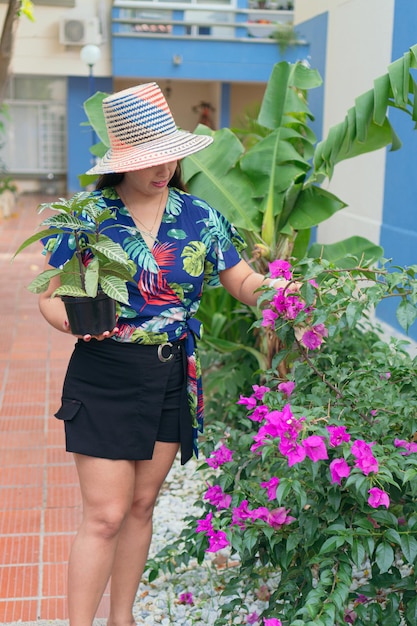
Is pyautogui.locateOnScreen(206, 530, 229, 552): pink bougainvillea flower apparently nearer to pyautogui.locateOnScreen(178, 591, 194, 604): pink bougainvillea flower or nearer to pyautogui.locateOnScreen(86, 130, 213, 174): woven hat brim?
pyautogui.locateOnScreen(178, 591, 194, 604): pink bougainvillea flower

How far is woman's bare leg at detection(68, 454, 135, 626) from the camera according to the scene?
2.89 m

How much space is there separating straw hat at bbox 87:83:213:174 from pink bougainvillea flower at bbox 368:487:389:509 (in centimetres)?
116

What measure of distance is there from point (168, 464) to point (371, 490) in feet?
2.81

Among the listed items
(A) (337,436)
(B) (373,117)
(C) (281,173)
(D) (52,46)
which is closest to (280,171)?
(C) (281,173)

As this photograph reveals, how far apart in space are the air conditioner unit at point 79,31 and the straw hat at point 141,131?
18.5 m

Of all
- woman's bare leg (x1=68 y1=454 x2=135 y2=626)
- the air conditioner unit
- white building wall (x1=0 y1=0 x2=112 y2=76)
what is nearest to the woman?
woman's bare leg (x1=68 y1=454 x2=135 y2=626)

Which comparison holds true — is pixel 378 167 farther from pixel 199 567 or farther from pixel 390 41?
pixel 199 567

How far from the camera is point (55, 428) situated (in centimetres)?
598

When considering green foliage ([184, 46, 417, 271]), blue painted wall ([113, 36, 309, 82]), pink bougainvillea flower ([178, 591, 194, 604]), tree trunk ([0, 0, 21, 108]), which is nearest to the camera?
pink bougainvillea flower ([178, 591, 194, 604])

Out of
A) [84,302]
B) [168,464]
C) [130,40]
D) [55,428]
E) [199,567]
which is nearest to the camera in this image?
[84,302]

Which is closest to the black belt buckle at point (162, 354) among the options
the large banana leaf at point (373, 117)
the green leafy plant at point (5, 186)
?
the large banana leaf at point (373, 117)

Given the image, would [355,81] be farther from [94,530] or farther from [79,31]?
[79,31]

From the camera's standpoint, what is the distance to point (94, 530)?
2.90 metres

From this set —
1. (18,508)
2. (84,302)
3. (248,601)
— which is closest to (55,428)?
(18,508)
